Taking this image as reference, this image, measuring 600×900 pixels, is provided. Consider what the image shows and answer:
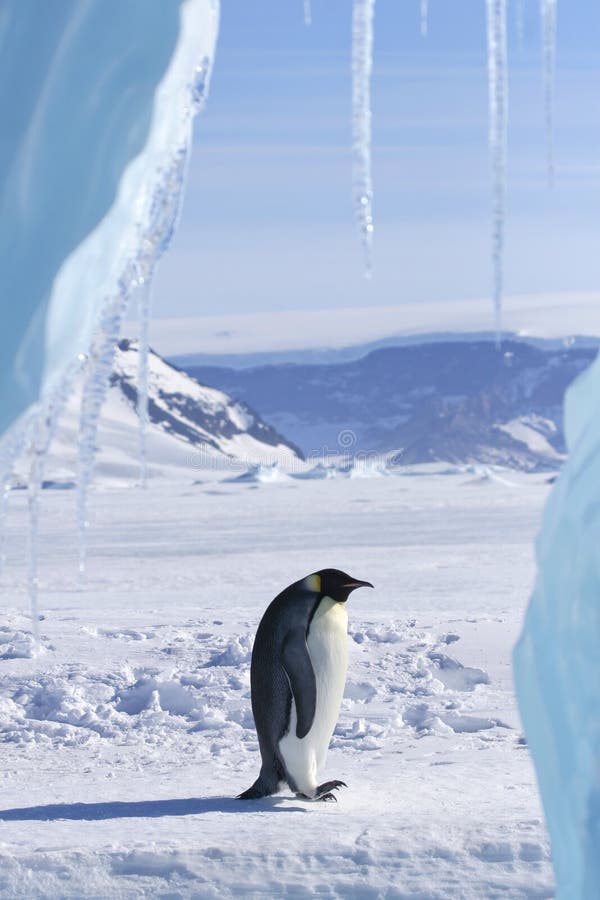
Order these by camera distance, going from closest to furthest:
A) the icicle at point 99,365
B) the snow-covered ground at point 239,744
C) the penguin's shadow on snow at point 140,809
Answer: the icicle at point 99,365
the snow-covered ground at point 239,744
the penguin's shadow on snow at point 140,809

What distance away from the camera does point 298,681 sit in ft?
15.1

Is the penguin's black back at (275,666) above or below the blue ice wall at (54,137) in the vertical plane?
below

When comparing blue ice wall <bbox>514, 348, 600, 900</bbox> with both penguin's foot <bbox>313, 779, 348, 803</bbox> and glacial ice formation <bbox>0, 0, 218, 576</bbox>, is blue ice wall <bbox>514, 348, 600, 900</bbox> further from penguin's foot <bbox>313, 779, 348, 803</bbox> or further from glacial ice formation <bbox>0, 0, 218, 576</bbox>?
penguin's foot <bbox>313, 779, 348, 803</bbox>

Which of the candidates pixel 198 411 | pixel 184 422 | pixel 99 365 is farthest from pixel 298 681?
pixel 198 411

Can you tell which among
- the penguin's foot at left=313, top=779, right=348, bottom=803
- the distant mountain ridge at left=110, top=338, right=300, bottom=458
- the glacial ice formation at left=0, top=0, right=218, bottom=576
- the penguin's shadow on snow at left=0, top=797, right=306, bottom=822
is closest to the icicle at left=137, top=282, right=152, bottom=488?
the glacial ice formation at left=0, top=0, right=218, bottom=576

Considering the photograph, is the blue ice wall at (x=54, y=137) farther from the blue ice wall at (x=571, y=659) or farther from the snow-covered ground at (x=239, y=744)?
the snow-covered ground at (x=239, y=744)

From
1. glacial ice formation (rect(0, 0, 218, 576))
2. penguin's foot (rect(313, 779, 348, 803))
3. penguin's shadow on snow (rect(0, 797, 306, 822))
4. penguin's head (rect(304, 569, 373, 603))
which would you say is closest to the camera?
glacial ice formation (rect(0, 0, 218, 576))

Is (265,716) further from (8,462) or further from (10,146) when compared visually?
(10,146)

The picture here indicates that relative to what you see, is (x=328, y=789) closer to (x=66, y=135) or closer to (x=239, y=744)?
(x=239, y=744)

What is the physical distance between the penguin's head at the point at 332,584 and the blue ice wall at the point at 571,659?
2.27 meters

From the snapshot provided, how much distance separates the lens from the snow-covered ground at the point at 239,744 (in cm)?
340

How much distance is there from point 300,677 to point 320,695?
4.8 inches

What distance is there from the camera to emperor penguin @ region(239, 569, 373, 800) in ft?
15.1

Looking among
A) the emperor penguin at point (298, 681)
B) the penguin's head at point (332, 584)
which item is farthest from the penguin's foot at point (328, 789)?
the penguin's head at point (332, 584)
